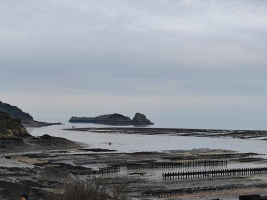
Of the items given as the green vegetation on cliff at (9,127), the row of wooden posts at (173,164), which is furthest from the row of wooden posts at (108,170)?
the green vegetation on cliff at (9,127)

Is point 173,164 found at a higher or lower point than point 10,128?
lower

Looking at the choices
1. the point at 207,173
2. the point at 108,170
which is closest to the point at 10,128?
the point at 108,170

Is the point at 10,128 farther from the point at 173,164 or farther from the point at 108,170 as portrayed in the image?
the point at 108,170

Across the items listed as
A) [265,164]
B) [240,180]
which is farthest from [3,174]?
[265,164]

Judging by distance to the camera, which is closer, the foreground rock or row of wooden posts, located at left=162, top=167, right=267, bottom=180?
row of wooden posts, located at left=162, top=167, right=267, bottom=180

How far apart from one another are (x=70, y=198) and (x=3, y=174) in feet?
79.1

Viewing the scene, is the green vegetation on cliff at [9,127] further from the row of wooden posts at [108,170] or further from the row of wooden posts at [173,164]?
the row of wooden posts at [108,170]

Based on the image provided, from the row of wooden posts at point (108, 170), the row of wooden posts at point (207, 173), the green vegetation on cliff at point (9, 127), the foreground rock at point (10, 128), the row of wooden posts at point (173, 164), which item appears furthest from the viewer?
the green vegetation on cliff at point (9, 127)

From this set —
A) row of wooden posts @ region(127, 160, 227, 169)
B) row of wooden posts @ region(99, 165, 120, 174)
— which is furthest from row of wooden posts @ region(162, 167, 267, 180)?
row of wooden posts @ region(127, 160, 227, 169)

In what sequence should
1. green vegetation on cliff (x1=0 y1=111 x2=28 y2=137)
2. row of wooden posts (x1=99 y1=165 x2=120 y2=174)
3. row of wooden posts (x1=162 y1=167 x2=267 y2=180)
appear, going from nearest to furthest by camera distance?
1. row of wooden posts (x1=162 y1=167 x2=267 y2=180)
2. row of wooden posts (x1=99 y1=165 x2=120 y2=174)
3. green vegetation on cliff (x1=0 y1=111 x2=28 y2=137)

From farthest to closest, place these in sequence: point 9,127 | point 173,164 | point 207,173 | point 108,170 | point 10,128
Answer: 1. point 9,127
2. point 10,128
3. point 173,164
4. point 108,170
5. point 207,173

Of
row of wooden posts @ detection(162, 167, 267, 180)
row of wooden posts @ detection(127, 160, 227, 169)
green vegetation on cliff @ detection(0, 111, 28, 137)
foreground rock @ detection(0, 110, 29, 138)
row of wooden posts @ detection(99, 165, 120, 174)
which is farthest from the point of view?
green vegetation on cliff @ detection(0, 111, 28, 137)

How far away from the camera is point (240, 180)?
48.0m

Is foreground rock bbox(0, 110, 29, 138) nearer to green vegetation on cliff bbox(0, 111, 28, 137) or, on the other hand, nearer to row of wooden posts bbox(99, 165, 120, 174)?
green vegetation on cliff bbox(0, 111, 28, 137)
